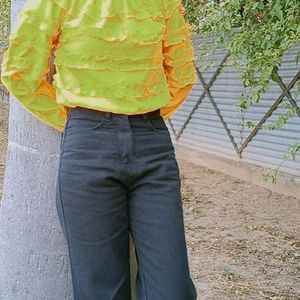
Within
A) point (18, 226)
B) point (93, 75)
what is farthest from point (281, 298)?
point (93, 75)

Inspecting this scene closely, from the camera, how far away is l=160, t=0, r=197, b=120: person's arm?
2158mm

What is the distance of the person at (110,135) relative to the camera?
197cm

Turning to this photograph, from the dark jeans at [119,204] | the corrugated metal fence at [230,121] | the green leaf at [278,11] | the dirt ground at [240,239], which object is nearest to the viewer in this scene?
the dark jeans at [119,204]

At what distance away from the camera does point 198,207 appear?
629cm

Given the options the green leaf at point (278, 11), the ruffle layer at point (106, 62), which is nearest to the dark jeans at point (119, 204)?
the ruffle layer at point (106, 62)

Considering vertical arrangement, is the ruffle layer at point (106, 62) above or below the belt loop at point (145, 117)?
above

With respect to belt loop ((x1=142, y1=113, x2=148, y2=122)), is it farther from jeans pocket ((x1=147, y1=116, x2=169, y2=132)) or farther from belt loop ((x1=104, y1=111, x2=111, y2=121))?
belt loop ((x1=104, y1=111, x2=111, y2=121))

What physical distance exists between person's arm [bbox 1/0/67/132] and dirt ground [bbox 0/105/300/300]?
2.19 m

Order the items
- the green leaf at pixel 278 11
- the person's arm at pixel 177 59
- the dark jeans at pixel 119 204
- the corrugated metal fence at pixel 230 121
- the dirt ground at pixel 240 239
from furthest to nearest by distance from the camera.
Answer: the corrugated metal fence at pixel 230 121 → the dirt ground at pixel 240 239 → the green leaf at pixel 278 11 → the person's arm at pixel 177 59 → the dark jeans at pixel 119 204

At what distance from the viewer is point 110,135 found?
1.96 m

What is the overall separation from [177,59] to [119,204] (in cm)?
58

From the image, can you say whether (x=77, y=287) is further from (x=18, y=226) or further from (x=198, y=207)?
(x=198, y=207)

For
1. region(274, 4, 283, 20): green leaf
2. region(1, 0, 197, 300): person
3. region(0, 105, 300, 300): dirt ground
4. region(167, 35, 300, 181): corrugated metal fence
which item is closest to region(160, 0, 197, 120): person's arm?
region(1, 0, 197, 300): person

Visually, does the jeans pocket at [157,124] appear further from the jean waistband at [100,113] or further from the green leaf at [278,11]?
the green leaf at [278,11]
